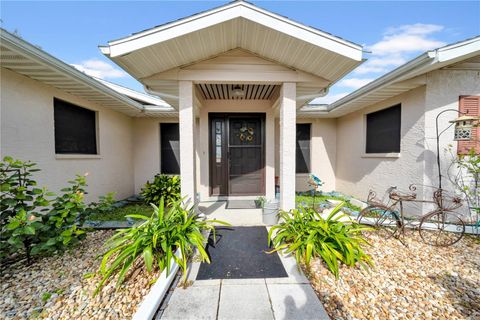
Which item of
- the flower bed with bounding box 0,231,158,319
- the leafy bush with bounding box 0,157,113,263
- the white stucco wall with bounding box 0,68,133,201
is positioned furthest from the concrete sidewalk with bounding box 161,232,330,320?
the white stucco wall with bounding box 0,68,133,201

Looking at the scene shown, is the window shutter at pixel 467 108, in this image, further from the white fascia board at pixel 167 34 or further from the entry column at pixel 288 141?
the white fascia board at pixel 167 34

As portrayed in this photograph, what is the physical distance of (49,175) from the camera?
12.1ft

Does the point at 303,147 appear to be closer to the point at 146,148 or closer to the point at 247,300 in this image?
the point at 146,148

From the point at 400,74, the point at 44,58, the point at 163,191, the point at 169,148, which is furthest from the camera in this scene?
the point at 169,148

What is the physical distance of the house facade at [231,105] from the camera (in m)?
2.79

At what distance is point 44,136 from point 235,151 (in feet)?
13.2

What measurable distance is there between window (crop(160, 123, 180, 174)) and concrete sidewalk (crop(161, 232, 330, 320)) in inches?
193

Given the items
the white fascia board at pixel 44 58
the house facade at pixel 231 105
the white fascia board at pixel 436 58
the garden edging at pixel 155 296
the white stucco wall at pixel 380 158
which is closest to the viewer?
the garden edging at pixel 155 296

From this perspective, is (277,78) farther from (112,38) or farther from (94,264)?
(94,264)

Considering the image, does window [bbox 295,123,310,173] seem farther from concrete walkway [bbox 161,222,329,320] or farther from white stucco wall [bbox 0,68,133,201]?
white stucco wall [bbox 0,68,133,201]

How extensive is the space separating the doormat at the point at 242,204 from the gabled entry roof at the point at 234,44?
315cm

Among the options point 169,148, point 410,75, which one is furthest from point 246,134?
point 410,75

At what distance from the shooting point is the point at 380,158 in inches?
189

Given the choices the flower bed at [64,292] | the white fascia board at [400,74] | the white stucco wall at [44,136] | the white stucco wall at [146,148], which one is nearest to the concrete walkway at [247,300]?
the flower bed at [64,292]
